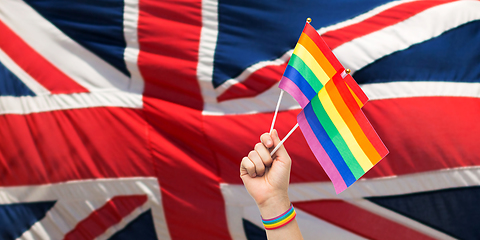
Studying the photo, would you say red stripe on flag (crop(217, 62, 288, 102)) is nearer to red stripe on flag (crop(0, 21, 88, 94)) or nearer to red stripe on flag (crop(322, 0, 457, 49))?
red stripe on flag (crop(322, 0, 457, 49))

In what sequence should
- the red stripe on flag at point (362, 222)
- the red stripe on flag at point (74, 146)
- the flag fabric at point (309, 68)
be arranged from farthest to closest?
the red stripe on flag at point (74, 146)
the red stripe on flag at point (362, 222)
the flag fabric at point (309, 68)

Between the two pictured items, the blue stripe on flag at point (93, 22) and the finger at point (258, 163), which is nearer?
the finger at point (258, 163)

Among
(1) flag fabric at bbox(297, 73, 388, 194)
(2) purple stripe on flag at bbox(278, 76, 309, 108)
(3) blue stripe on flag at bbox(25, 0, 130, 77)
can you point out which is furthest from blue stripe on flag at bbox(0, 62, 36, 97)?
(1) flag fabric at bbox(297, 73, 388, 194)

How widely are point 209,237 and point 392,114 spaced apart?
102 cm

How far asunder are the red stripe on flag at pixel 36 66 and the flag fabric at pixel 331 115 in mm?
1245

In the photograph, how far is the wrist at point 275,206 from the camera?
1.03 metres

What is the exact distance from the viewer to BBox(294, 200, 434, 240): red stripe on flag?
181cm

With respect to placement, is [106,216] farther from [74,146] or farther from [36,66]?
[36,66]

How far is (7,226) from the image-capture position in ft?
6.62

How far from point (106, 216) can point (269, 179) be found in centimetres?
121

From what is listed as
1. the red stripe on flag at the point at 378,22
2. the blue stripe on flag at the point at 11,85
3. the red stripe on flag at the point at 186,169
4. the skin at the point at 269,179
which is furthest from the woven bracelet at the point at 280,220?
the blue stripe on flag at the point at 11,85

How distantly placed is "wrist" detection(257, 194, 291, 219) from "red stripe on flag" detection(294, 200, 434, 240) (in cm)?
86

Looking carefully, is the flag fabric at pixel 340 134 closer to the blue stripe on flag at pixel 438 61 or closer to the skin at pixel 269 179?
the skin at pixel 269 179

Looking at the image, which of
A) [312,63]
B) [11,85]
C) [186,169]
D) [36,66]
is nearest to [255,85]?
[186,169]
